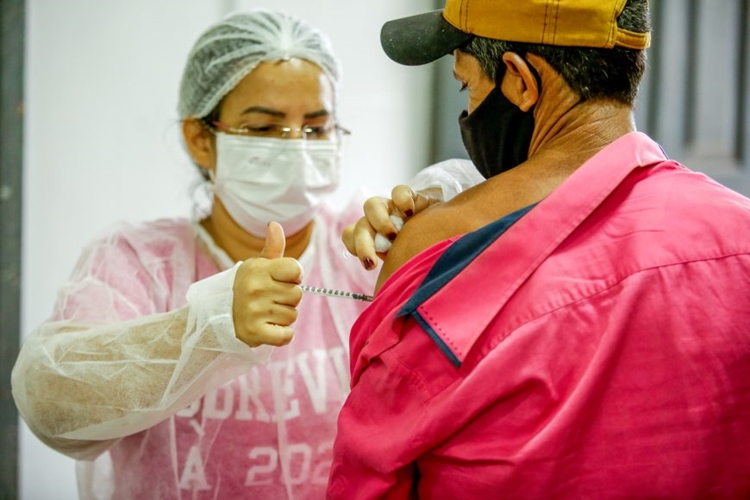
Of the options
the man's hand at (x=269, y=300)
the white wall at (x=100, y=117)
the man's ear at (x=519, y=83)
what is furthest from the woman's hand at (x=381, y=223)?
the white wall at (x=100, y=117)

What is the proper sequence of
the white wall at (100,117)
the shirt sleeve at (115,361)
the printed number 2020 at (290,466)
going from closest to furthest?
the shirt sleeve at (115,361) < the printed number 2020 at (290,466) < the white wall at (100,117)

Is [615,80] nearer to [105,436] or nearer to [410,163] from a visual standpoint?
[105,436]

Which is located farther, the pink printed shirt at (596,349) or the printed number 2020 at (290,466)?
the printed number 2020 at (290,466)

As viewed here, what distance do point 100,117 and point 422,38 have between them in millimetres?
1164

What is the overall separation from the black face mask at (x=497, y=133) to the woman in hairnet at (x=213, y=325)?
26 centimetres

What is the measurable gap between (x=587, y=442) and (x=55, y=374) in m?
0.87

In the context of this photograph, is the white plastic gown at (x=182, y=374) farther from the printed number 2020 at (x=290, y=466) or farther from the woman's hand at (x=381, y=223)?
the woman's hand at (x=381, y=223)

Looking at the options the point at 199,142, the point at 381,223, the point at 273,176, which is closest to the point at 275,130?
the point at 273,176

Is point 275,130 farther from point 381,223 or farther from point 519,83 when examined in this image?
point 519,83

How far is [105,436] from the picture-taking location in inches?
51.7

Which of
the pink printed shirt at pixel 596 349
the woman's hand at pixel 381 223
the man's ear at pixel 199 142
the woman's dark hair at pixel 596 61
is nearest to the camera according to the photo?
the pink printed shirt at pixel 596 349

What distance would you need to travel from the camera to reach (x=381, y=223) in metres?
1.03

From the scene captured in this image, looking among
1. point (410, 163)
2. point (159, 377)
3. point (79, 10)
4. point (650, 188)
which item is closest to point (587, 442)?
point (650, 188)

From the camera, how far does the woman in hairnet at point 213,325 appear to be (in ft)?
4.10
